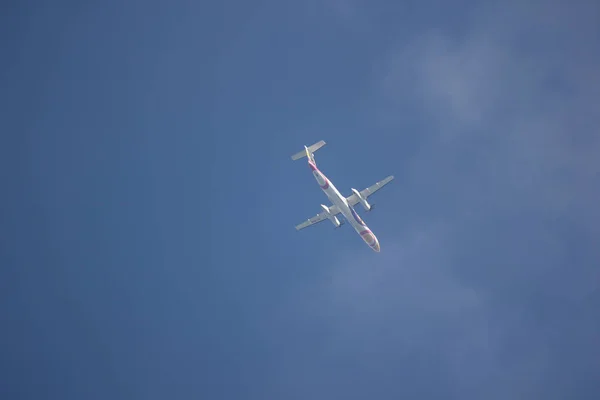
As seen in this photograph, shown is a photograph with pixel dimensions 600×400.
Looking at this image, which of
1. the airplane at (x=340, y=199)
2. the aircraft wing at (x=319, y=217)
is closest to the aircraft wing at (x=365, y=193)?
the airplane at (x=340, y=199)

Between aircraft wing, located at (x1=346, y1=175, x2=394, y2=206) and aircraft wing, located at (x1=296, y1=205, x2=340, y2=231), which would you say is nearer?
aircraft wing, located at (x1=346, y1=175, x2=394, y2=206)

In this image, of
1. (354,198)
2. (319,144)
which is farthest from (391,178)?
(319,144)

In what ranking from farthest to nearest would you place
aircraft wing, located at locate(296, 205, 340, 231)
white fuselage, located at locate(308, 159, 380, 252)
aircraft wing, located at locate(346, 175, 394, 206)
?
aircraft wing, located at locate(296, 205, 340, 231), aircraft wing, located at locate(346, 175, 394, 206), white fuselage, located at locate(308, 159, 380, 252)

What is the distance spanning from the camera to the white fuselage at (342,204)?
8100 centimetres

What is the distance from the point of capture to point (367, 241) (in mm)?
86938

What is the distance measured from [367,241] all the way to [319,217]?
7.94 m

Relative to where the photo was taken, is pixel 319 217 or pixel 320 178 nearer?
pixel 320 178

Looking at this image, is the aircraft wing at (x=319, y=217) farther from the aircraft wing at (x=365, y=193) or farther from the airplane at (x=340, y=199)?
the aircraft wing at (x=365, y=193)

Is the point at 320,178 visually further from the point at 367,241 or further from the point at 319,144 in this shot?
the point at 367,241

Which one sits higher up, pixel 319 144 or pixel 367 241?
pixel 319 144

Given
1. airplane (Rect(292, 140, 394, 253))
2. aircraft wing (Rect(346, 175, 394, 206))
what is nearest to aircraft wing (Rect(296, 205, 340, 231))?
airplane (Rect(292, 140, 394, 253))

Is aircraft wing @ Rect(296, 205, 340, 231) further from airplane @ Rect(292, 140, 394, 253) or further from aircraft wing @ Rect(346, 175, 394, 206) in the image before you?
aircraft wing @ Rect(346, 175, 394, 206)

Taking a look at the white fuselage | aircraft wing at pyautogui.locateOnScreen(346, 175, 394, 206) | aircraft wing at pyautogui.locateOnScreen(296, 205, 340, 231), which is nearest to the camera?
the white fuselage

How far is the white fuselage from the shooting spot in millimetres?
81000
